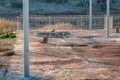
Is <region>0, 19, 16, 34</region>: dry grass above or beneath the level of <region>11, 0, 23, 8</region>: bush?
beneath

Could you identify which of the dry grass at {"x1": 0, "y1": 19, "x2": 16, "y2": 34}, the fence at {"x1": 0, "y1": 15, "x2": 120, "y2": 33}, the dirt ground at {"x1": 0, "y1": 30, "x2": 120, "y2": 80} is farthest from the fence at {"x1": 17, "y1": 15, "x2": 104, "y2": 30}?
the dirt ground at {"x1": 0, "y1": 30, "x2": 120, "y2": 80}

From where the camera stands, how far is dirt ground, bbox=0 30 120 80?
8.91 meters

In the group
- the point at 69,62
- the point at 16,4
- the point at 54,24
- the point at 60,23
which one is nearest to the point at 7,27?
the point at 54,24

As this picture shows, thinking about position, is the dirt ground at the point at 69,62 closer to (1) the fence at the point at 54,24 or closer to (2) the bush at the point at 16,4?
(1) the fence at the point at 54,24

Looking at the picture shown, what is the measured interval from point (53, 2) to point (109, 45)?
41342 millimetres

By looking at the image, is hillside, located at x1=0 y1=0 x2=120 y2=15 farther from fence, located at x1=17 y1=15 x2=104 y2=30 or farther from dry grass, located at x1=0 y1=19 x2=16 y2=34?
dry grass, located at x1=0 y1=19 x2=16 y2=34

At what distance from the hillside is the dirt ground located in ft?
125

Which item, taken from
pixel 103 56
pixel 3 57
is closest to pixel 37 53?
pixel 3 57

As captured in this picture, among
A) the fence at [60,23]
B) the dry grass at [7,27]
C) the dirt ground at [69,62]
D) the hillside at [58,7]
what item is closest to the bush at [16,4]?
the hillside at [58,7]

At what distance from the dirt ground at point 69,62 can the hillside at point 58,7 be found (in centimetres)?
3809

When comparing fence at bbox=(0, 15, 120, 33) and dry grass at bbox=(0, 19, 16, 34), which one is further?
fence at bbox=(0, 15, 120, 33)

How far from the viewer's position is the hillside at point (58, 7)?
5278 cm

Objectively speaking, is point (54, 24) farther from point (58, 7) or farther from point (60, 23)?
point (58, 7)

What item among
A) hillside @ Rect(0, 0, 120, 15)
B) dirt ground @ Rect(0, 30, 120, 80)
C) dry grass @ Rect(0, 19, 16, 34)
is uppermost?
hillside @ Rect(0, 0, 120, 15)
